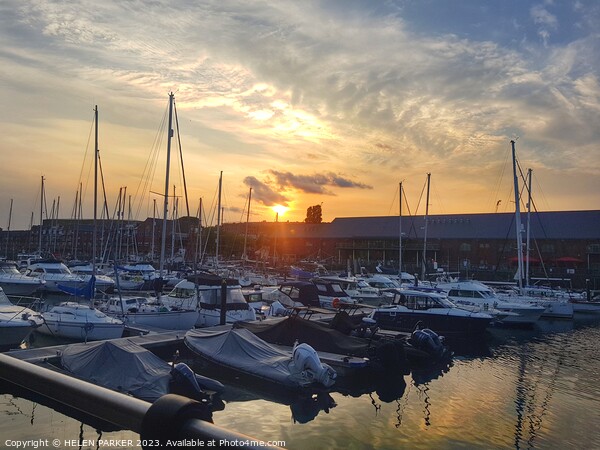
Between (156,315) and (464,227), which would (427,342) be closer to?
(156,315)

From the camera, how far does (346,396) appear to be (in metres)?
18.4

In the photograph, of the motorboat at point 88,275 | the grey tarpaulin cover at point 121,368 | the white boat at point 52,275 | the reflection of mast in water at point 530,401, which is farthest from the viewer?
the motorboat at point 88,275

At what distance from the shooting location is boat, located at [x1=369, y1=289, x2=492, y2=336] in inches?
1227

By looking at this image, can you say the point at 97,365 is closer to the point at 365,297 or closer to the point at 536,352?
the point at 536,352

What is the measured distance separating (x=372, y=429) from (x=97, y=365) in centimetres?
875

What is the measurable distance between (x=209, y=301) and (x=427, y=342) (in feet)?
40.5

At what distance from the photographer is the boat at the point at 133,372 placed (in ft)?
A: 47.8

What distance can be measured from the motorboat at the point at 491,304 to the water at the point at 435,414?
560 inches

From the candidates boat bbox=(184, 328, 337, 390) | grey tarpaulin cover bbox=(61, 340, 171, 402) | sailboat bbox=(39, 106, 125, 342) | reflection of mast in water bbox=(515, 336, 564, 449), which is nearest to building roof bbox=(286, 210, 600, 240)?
reflection of mast in water bbox=(515, 336, 564, 449)

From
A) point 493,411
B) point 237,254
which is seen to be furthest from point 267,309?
point 237,254

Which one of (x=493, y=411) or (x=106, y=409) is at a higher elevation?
(x=106, y=409)

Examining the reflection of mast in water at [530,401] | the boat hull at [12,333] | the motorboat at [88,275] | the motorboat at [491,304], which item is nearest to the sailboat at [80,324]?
the boat hull at [12,333]

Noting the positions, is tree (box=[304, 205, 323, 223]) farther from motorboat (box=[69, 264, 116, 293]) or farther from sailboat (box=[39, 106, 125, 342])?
sailboat (box=[39, 106, 125, 342])

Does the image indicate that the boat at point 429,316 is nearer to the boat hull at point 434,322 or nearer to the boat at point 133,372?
the boat hull at point 434,322
